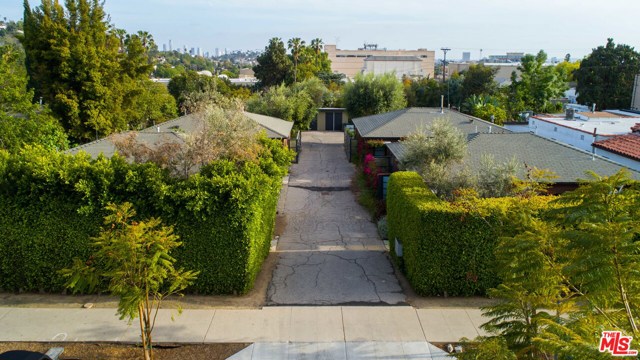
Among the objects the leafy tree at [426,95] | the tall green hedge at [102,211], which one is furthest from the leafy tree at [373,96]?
the tall green hedge at [102,211]

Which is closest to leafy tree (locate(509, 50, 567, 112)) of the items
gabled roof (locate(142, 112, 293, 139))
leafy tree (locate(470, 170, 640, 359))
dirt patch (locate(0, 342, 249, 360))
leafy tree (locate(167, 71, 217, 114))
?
gabled roof (locate(142, 112, 293, 139))

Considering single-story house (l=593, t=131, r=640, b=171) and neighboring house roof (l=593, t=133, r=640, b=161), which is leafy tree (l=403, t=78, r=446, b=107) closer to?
single-story house (l=593, t=131, r=640, b=171)

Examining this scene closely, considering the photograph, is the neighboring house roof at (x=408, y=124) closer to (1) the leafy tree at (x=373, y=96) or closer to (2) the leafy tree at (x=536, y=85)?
(1) the leafy tree at (x=373, y=96)

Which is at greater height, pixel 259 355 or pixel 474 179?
pixel 474 179

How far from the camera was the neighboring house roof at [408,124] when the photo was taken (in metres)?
24.0

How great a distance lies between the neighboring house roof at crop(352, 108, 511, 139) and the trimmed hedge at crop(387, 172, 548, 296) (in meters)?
12.7

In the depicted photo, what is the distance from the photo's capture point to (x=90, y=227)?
1032 cm

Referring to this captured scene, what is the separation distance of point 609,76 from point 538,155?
35.7 metres

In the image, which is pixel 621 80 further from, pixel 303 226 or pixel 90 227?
pixel 90 227

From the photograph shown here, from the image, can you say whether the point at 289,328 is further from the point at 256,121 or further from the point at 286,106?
the point at 286,106

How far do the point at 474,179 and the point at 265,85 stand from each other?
43152mm

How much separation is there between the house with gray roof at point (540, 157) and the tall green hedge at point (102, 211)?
8.34 meters

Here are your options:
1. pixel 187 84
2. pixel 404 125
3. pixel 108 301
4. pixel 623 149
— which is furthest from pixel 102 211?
pixel 187 84

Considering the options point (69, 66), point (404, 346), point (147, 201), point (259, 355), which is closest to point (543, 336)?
point (404, 346)
